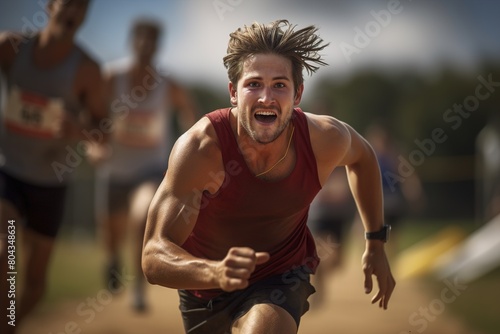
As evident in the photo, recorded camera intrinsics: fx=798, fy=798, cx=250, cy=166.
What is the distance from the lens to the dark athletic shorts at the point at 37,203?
18.1 feet

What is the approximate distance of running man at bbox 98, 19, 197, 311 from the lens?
8.19 metres

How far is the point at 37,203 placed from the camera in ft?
18.7

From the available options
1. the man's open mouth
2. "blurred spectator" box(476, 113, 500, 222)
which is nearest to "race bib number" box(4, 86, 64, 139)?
the man's open mouth

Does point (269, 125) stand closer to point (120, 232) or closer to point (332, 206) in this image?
point (120, 232)

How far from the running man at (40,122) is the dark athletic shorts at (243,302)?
6.26 feet

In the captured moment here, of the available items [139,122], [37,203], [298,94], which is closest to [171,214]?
[298,94]

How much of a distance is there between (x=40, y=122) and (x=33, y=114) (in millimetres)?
76

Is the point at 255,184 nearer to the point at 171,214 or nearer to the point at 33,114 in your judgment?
the point at 171,214

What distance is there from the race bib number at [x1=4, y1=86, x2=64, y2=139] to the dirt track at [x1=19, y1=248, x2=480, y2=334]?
2.50 meters

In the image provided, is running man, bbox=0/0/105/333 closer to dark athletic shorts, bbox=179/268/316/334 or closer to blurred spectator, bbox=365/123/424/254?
dark athletic shorts, bbox=179/268/316/334

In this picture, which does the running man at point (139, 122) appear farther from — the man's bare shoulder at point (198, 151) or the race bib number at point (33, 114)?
the man's bare shoulder at point (198, 151)

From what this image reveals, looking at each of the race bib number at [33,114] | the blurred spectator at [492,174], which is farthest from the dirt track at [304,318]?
the blurred spectator at [492,174]

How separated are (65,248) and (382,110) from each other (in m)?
→ 14.5

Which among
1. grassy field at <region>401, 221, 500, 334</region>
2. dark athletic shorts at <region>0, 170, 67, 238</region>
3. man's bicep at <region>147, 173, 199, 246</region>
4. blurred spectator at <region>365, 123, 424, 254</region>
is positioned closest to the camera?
man's bicep at <region>147, 173, 199, 246</region>
